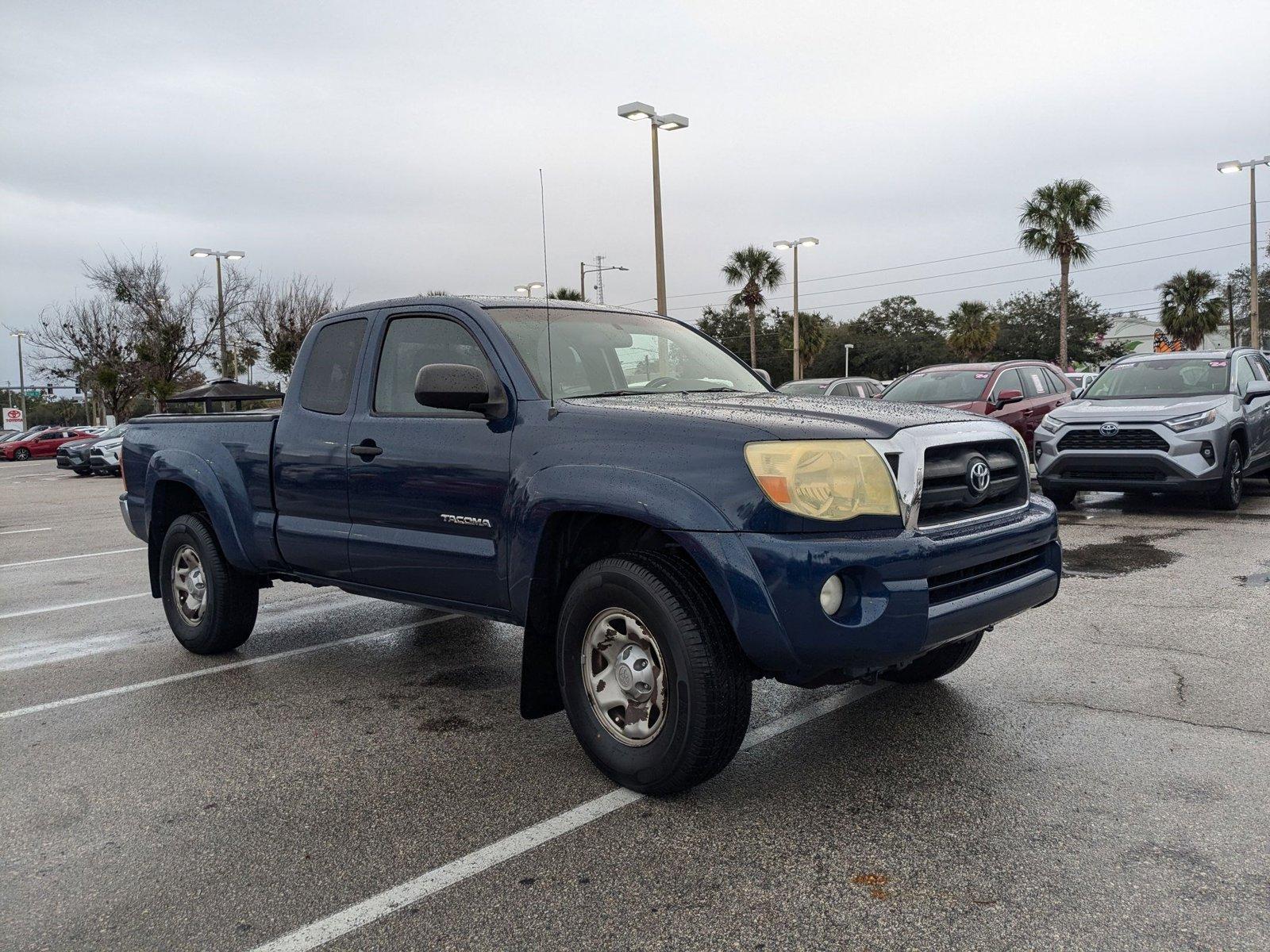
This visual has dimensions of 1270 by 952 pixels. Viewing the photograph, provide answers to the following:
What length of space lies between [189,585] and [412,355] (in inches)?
92.1

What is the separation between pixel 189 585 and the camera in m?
5.90

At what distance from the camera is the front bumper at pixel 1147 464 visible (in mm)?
9773

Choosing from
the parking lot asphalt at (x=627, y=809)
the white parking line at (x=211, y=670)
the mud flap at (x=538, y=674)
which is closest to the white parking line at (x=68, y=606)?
the parking lot asphalt at (x=627, y=809)

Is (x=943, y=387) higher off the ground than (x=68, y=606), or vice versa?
(x=943, y=387)

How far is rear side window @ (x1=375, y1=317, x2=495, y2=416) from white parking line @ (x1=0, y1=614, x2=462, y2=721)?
1950 mm

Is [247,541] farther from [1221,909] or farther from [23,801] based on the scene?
[1221,909]

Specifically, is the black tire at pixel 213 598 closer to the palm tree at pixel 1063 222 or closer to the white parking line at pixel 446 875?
the white parking line at pixel 446 875

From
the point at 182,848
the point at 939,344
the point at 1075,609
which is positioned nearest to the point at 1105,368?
the point at 1075,609

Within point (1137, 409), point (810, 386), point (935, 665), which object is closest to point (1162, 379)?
point (1137, 409)

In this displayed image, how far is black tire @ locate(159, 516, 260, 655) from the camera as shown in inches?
220

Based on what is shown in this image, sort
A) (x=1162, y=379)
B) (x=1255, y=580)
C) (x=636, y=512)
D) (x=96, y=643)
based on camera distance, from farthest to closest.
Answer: (x=1162, y=379), (x=1255, y=580), (x=96, y=643), (x=636, y=512)

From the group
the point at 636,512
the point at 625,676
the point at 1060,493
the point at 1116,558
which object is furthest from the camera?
the point at 1060,493

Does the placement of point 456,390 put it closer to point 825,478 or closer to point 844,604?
point 825,478

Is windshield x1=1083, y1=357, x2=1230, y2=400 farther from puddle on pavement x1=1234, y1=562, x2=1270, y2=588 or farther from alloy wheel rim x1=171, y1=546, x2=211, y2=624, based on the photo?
alloy wheel rim x1=171, y1=546, x2=211, y2=624
